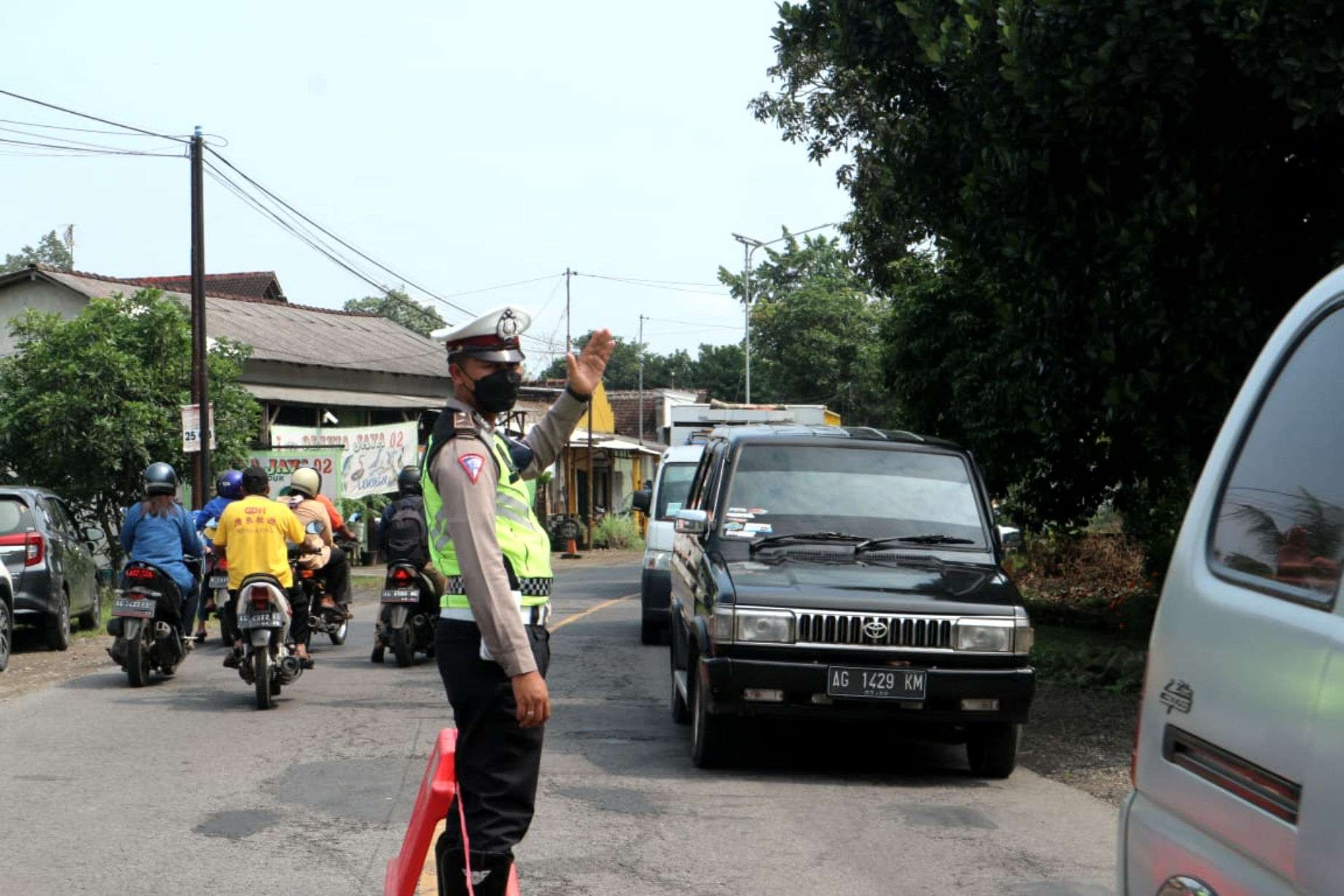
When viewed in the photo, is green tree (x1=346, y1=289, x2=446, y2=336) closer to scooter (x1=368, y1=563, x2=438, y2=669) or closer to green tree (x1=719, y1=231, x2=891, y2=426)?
green tree (x1=719, y1=231, x2=891, y2=426)

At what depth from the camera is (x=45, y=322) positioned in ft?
83.0

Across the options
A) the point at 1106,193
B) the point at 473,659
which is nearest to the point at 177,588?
the point at 1106,193

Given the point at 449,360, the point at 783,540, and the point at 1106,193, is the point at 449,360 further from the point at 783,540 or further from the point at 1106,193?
the point at 1106,193

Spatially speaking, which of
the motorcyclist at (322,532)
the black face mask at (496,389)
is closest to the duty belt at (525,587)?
the black face mask at (496,389)

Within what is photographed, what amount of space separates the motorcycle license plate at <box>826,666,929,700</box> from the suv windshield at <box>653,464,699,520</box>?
9.33 meters

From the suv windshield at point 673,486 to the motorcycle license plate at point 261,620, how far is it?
267 inches

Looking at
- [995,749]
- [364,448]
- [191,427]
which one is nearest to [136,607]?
[995,749]

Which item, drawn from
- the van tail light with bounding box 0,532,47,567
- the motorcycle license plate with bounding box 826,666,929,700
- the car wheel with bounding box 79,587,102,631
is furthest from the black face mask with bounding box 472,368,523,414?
the car wheel with bounding box 79,587,102,631

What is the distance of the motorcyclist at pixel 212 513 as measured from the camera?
15.0m

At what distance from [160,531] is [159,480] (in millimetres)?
391

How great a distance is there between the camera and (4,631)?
1395 centimetres

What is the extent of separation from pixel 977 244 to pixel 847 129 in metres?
12.2

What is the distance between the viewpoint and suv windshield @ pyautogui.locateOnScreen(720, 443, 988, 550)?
373 inches

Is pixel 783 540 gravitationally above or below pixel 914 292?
below
